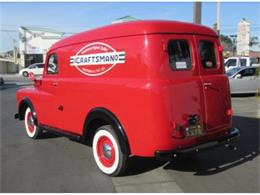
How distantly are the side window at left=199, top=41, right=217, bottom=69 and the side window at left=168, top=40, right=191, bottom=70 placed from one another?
0.33 metres

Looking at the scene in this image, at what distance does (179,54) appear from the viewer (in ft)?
18.2

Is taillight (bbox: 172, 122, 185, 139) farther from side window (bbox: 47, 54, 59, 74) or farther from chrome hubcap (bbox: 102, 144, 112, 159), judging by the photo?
side window (bbox: 47, 54, 59, 74)

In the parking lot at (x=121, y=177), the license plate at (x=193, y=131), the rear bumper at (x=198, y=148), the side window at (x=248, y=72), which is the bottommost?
the parking lot at (x=121, y=177)

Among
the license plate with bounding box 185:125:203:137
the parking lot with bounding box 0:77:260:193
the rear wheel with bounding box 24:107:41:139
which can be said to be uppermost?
the license plate with bounding box 185:125:203:137

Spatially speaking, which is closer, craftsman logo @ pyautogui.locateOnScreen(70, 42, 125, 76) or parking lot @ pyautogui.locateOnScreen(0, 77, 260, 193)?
parking lot @ pyautogui.locateOnScreen(0, 77, 260, 193)

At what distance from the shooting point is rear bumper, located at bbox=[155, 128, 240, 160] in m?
5.10

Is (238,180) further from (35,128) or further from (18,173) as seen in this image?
(35,128)

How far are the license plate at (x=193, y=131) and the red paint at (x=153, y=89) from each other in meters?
0.07

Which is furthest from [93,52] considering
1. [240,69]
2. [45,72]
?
[240,69]

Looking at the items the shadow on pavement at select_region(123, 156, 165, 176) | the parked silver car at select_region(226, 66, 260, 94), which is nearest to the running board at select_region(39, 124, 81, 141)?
the shadow on pavement at select_region(123, 156, 165, 176)

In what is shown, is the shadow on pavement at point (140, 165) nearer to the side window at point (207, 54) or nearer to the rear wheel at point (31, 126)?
the side window at point (207, 54)

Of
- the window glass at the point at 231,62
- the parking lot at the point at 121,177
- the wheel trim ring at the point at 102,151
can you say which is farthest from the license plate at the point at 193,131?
the window glass at the point at 231,62

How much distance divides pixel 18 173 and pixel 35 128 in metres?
2.64

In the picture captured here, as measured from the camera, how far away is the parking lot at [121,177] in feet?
17.2
